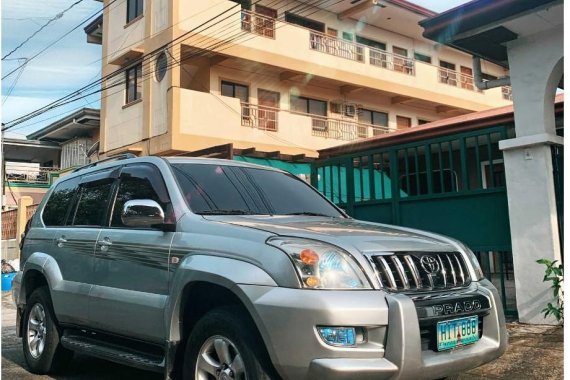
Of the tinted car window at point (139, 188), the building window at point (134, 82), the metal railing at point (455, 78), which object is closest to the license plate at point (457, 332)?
the tinted car window at point (139, 188)

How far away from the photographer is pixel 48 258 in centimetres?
520

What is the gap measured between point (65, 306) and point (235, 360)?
87.7 inches

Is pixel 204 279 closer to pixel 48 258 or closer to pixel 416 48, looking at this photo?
pixel 48 258

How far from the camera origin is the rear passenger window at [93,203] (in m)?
4.84

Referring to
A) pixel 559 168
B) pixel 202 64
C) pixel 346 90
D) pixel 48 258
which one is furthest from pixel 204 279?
pixel 346 90

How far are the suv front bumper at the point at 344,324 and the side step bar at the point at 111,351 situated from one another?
1105 mm

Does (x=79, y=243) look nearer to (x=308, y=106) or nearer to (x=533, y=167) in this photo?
(x=533, y=167)

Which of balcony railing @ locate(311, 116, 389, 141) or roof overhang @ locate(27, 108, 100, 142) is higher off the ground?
roof overhang @ locate(27, 108, 100, 142)

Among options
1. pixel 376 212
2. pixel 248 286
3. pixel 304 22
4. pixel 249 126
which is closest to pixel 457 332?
pixel 248 286

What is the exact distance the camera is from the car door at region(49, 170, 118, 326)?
4625 mm

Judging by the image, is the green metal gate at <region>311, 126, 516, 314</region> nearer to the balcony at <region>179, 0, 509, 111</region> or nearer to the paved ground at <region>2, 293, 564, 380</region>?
the paved ground at <region>2, 293, 564, 380</region>

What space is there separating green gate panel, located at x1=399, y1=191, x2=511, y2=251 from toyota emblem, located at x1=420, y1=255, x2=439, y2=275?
4326 millimetres

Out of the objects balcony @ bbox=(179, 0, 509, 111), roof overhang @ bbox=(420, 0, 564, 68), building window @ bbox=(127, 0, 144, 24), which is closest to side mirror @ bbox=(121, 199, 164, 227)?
roof overhang @ bbox=(420, 0, 564, 68)

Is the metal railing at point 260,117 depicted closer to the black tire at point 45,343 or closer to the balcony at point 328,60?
the balcony at point 328,60
